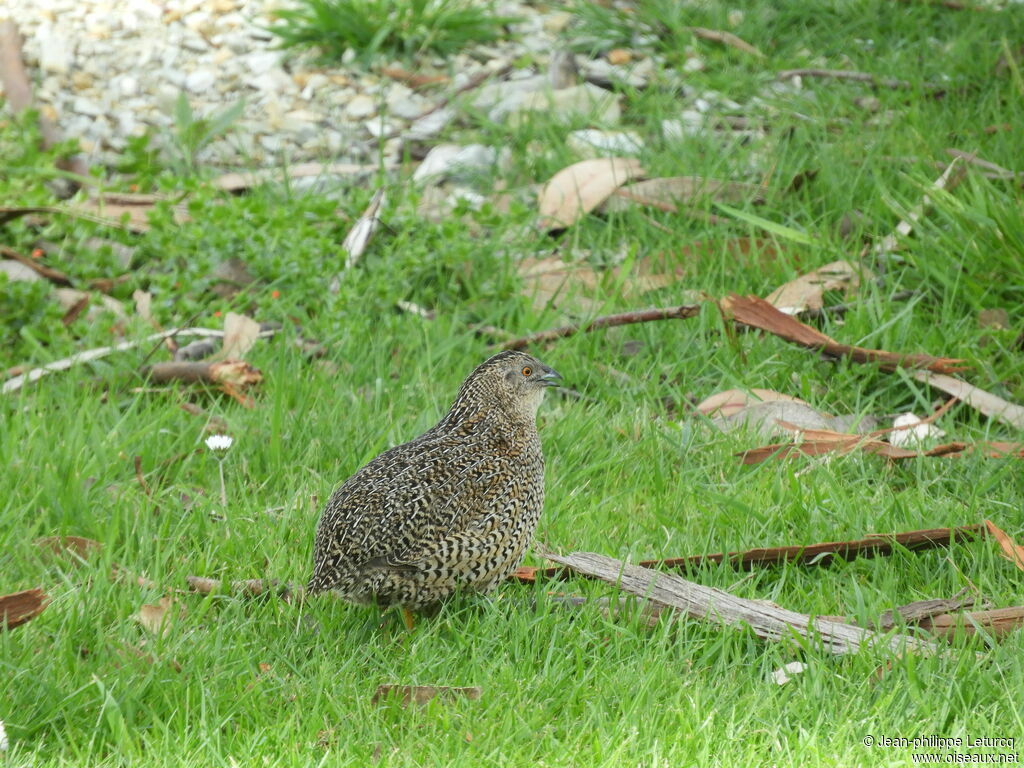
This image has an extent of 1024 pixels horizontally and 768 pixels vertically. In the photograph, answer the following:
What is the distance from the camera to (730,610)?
442 cm

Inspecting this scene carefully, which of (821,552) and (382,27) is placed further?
(382,27)

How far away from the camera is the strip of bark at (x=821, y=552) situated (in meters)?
4.84

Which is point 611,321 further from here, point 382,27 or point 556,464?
point 382,27

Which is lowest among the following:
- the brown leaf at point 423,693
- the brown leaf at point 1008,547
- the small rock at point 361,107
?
the small rock at point 361,107

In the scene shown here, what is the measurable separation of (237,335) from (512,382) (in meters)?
2.03

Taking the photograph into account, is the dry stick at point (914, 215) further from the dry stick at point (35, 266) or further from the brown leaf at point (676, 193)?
the dry stick at point (35, 266)

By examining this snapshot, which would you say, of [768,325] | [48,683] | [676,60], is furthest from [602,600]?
[676,60]

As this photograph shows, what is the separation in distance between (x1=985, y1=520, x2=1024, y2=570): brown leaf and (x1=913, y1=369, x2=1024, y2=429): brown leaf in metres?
1.28

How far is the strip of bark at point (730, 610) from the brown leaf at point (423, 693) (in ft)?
2.32

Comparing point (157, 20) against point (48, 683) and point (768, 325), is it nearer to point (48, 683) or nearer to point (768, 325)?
point (768, 325)

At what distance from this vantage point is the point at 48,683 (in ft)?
13.0

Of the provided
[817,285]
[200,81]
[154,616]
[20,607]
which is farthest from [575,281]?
[20,607]

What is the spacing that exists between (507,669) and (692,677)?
22.5 inches

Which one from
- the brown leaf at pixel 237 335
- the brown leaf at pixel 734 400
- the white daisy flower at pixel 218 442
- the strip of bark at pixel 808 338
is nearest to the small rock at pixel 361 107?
the brown leaf at pixel 237 335
